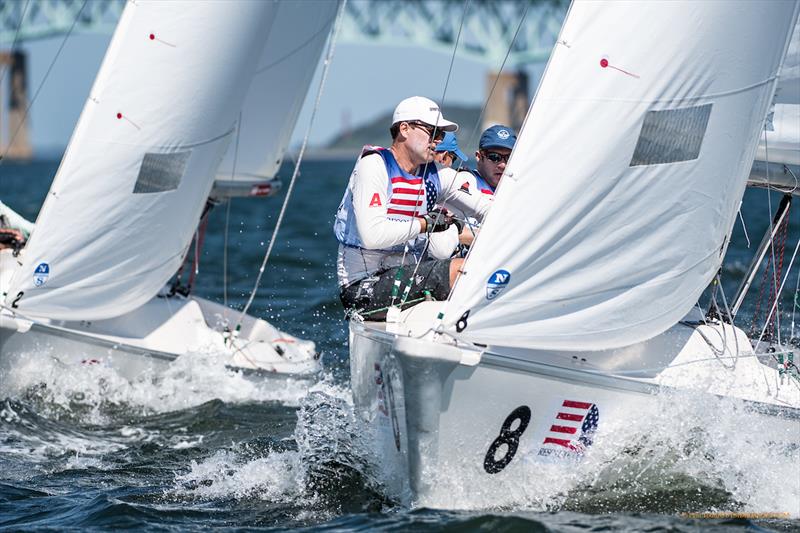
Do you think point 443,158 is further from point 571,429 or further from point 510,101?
point 510,101

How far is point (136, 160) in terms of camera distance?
6875 mm

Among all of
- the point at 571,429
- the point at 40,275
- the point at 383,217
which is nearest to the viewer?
the point at 571,429

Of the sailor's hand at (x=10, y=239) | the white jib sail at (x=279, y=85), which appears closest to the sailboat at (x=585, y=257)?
the sailor's hand at (x=10, y=239)

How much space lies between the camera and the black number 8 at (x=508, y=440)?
14.5 feet

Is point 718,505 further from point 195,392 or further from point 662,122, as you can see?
point 195,392

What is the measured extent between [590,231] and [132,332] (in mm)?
3644

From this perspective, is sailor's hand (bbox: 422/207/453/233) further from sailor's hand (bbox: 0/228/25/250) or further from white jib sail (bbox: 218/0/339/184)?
white jib sail (bbox: 218/0/339/184)

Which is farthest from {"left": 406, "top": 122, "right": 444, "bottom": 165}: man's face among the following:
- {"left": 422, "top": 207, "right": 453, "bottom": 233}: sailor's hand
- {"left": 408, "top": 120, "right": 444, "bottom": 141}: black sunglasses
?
{"left": 422, "top": 207, "right": 453, "bottom": 233}: sailor's hand

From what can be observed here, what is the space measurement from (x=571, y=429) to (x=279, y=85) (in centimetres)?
466

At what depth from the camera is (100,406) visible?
6.82m

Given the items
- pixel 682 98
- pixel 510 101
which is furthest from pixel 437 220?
pixel 510 101

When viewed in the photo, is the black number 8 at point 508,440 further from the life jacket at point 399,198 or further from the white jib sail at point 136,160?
the white jib sail at point 136,160

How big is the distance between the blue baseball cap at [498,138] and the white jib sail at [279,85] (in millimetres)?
2892

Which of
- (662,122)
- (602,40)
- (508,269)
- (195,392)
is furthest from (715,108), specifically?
(195,392)
